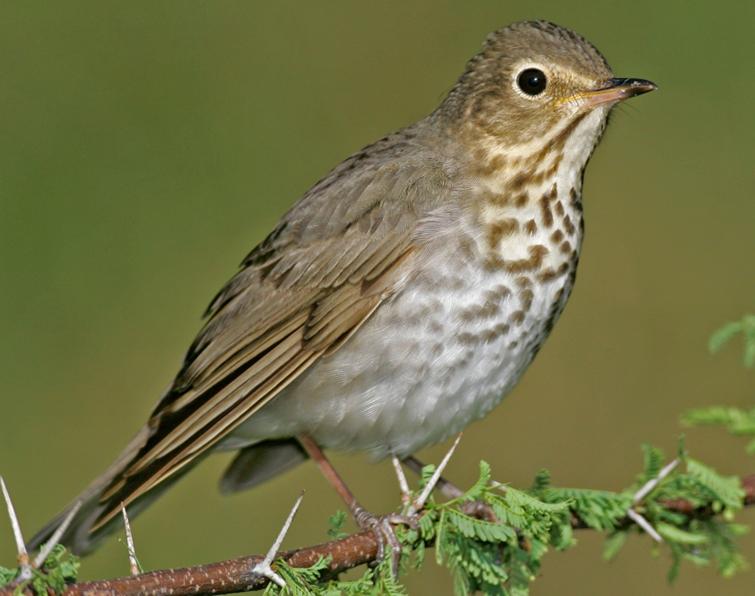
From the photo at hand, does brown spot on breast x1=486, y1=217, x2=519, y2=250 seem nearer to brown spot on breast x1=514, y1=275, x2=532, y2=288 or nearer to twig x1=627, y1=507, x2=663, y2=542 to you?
brown spot on breast x1=514, y1=275, x2=532, y2=288

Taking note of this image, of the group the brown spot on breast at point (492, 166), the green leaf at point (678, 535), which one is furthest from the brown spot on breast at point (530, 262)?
the green leaf at point (678, 535)

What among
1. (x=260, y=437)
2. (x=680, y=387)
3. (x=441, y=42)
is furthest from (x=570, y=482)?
(x=441, y=42)

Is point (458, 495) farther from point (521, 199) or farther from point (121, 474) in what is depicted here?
point (121, 474)

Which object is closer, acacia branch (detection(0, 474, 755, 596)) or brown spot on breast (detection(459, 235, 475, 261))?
acacia branch (detection(0, 474, 755, 596))

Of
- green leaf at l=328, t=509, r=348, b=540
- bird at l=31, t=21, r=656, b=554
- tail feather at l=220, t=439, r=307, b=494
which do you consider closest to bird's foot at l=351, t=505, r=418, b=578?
green leaf at l=328, t=509, r=348, b=540

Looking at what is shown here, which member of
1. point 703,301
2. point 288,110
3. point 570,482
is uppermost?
point 288,110

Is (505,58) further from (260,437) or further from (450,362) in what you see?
(260,437)

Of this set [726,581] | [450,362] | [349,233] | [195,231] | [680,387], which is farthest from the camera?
[195,231]

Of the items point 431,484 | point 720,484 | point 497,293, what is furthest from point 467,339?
point 720,484
